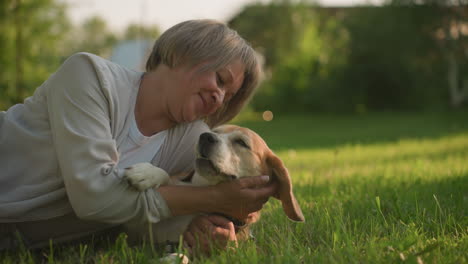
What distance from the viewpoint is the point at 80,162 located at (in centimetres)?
227

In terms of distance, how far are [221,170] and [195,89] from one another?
0.54 m

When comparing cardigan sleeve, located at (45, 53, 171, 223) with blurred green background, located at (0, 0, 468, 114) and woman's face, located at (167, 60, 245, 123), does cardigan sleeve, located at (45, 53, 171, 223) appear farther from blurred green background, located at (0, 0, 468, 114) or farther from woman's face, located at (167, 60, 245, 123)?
blurred green background, located at (0, 0, 468, 114)

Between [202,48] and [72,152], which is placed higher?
[202,48]

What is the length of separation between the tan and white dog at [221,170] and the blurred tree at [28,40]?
8223mm

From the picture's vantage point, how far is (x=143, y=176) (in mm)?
2477

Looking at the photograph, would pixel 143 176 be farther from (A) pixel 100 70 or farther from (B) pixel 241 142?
(B) pixel 241 142

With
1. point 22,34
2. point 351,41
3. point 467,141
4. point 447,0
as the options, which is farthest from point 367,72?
point 22,34

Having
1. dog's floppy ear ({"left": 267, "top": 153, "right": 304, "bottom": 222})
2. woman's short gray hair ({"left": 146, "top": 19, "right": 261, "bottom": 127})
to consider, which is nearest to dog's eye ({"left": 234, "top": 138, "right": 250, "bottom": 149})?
dog's floppy ear ({"left": 267, "top": 153, "right": 304, "bottom": 222})

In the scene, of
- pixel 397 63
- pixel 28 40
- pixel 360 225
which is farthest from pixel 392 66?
pixel 360 225

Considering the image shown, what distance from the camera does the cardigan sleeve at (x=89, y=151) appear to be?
2.27 m

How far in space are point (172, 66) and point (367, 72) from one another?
20.5 meters

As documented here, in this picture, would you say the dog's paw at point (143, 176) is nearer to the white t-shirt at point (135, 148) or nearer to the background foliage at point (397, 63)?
the white t-shirt at point (135, 148)

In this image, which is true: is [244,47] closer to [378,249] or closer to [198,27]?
[198,27]

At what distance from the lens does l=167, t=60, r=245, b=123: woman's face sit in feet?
9.32
